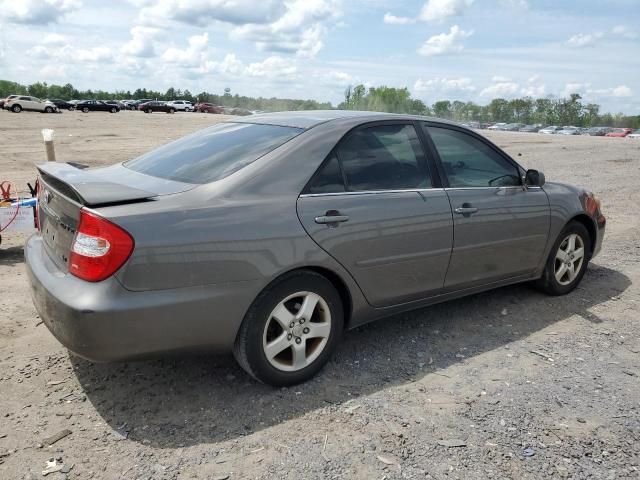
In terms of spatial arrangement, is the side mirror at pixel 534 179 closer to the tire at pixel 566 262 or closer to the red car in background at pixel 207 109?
the tire at pixel 566 262

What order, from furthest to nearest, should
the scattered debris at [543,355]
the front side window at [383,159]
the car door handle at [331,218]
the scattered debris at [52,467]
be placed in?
the scattered debris at [543,355] < the front side window at [383,159] < the car door handle at [331,218] < the scattered debris at [52,467]

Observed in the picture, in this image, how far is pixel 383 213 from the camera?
3.54 meters

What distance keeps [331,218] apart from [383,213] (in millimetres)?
412

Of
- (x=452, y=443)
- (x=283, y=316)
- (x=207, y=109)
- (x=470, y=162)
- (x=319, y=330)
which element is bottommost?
(x=207, y=109)

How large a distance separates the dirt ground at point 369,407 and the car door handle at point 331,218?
977mm

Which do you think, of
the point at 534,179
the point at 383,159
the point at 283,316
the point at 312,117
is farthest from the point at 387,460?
the point at 534,179

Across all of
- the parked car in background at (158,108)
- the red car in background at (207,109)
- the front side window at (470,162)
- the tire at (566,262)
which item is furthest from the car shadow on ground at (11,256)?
the red car in background at (207,109)

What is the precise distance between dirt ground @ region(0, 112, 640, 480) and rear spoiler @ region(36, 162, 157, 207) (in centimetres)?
115

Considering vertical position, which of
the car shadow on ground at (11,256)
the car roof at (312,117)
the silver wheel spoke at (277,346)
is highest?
the car roof at (312,117)

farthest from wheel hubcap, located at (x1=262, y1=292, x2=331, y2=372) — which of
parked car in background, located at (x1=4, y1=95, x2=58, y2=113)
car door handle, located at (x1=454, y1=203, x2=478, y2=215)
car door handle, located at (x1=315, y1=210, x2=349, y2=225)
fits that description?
parked car in background, located at (x1=4, y1=95, x2=58, y2=113)

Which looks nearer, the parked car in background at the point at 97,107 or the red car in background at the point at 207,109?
the parked car in background at the point at 97,107

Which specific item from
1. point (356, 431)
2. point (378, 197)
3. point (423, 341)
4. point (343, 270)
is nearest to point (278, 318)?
point (343, 270)

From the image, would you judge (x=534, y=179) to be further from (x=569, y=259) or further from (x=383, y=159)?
(x=383, y=159)

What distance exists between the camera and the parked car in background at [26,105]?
4825 cm
